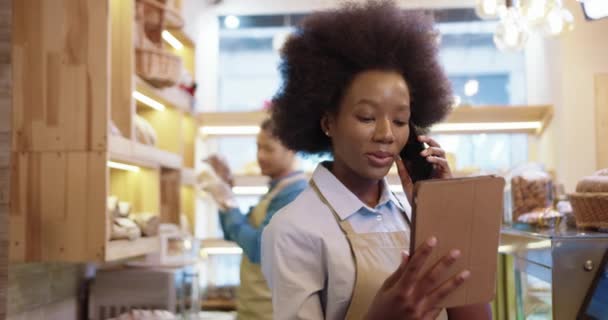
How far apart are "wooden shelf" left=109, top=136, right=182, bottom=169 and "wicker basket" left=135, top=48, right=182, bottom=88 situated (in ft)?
1.02

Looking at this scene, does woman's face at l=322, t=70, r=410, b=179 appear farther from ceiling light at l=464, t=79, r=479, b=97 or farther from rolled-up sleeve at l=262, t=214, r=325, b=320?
ceiling light at l=464, t=79, r=479, b=97

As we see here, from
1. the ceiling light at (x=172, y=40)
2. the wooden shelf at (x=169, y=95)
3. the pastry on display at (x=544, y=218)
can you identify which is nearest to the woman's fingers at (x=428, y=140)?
the pastry on display at (x=544, y=218)

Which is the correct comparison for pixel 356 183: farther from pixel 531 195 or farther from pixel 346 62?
pixel 531 195

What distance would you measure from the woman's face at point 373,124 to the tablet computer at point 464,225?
22cm

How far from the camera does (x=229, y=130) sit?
16.6 feet

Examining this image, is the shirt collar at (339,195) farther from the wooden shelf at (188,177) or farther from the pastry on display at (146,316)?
the wooden shelf at (188,177)

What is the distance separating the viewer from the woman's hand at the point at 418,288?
1.09m

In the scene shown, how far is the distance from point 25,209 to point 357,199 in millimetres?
1460

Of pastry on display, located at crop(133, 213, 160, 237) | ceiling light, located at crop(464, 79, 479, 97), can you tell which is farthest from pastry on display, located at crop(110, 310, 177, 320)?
ceiling light, located at crop(464, 79, 479, 97)

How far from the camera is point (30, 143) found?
2.43 metres

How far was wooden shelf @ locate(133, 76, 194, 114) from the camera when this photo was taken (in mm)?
3295

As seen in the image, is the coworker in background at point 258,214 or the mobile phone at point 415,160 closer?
Answer: the mobile phone at point 415,160

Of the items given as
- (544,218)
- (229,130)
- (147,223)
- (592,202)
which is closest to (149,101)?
(147,223)

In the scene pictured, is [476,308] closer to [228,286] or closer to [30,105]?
[30,105]
